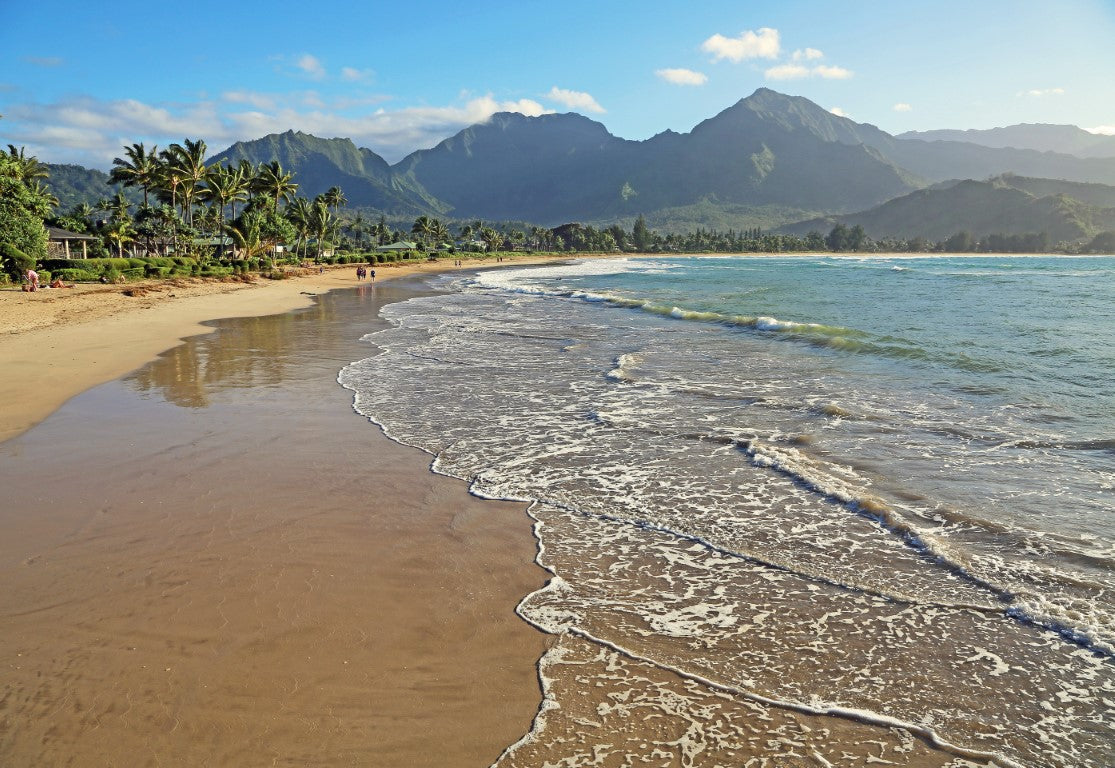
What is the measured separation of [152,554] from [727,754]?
516 centimetres

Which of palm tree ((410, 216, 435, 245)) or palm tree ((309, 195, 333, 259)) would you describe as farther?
palm tree ((410, 216, 435, 245))

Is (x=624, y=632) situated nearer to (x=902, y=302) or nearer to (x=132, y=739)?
(x=132, y=739)

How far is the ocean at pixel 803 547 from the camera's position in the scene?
3881mm

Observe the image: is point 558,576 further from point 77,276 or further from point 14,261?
point 77,276

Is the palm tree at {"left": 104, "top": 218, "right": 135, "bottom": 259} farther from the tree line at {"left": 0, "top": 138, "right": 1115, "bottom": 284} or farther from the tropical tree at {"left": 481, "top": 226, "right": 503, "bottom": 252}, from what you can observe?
the tropical tree at {"left": 481, "top": 226, "right": 503, "bottom": 252}

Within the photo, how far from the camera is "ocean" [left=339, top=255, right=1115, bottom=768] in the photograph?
3881 mm

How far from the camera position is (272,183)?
69500 mm

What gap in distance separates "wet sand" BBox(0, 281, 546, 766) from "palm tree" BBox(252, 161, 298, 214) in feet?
221

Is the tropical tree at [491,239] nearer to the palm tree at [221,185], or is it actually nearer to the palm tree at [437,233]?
the palm tree at [437,233]

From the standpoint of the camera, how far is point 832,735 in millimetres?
3777

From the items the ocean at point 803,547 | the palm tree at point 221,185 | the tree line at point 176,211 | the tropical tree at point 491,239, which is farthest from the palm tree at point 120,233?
the tropical tree at point 491,239

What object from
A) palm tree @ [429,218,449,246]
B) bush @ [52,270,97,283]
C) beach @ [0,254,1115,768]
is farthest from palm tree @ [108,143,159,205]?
palm tree @ [429,218,449,246]

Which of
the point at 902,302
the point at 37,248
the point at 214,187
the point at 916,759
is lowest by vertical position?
the point at 916,759

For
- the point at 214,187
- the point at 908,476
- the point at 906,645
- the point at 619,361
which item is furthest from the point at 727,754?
the point at 214,187
